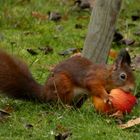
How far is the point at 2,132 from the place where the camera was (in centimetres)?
445

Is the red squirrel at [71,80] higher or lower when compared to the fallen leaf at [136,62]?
higher

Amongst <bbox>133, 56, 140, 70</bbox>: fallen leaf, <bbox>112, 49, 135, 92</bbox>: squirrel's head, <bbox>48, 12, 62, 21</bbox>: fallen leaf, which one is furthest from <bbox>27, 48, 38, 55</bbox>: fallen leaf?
<bbox>112, 49, 135, 92</bbox>: squirrel's head

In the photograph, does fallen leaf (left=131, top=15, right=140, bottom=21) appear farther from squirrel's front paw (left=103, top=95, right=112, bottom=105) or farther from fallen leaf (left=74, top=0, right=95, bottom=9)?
squirrel's front paw (left=103, top=95, right=112, bottom=105)

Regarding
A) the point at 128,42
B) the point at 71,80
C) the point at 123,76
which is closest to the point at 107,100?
the point at 123,76

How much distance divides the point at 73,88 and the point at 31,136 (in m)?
0.81

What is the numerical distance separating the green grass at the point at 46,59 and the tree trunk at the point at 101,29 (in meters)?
0.42

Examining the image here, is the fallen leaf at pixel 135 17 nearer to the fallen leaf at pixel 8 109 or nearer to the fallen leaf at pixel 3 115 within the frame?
the fallen leaf at pixel 8 109

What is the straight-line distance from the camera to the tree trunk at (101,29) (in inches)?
229

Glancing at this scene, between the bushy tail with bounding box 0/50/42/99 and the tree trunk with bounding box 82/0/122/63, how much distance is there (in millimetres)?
878

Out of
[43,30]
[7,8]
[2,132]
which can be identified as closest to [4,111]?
[2,132]

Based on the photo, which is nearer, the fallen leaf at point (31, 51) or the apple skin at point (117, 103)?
the apple skin at point (117, 103)

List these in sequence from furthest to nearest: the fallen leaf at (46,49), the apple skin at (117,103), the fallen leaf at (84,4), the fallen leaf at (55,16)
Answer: the fallen leaf at (84,4)
the fallen leaf at (55,16)
the fallen leaf at (46,49)
the apple skin at (117,103)

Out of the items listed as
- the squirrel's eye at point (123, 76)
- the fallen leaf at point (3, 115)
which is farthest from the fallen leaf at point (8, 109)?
the squirrel's eye at point (123, 76)

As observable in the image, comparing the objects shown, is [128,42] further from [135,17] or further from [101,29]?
[101,29]
